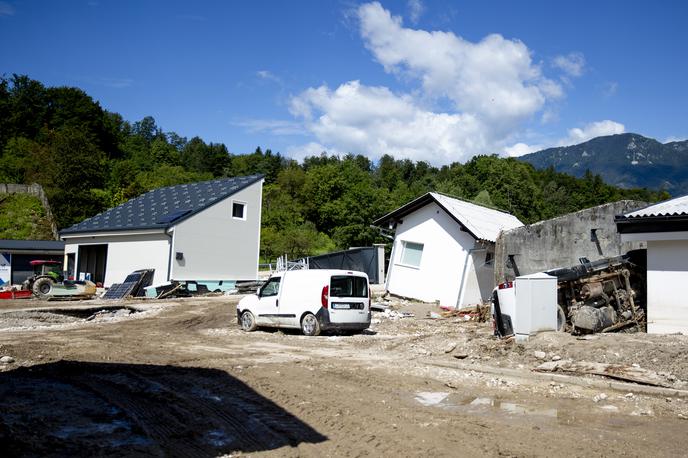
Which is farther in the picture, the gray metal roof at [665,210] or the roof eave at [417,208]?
the roof eave at [417,208]

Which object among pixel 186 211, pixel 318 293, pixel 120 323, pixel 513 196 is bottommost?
pixel 120 323

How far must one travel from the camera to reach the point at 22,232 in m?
45.2

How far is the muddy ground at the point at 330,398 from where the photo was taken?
19.1 feet

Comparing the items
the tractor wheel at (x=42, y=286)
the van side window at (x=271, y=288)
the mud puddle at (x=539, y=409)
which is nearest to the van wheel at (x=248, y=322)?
the van side window at (x=271, y=288)

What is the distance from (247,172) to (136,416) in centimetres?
10032

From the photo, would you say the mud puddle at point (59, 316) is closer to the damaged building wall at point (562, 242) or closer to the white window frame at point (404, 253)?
the white window frame at point (404, 253)

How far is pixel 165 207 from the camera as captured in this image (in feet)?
105

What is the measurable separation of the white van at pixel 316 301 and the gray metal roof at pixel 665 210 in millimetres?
7001

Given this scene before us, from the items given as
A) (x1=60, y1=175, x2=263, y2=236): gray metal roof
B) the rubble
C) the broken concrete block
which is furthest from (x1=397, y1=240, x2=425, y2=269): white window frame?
the rubble

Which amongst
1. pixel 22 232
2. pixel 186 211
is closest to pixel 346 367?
pixel 186 211

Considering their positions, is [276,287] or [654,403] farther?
[276,287]

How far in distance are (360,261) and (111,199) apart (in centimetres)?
3506

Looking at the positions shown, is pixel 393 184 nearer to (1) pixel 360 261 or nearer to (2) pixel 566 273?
(1) pixel 360 261

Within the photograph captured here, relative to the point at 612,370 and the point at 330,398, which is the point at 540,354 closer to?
the point at 612,370
